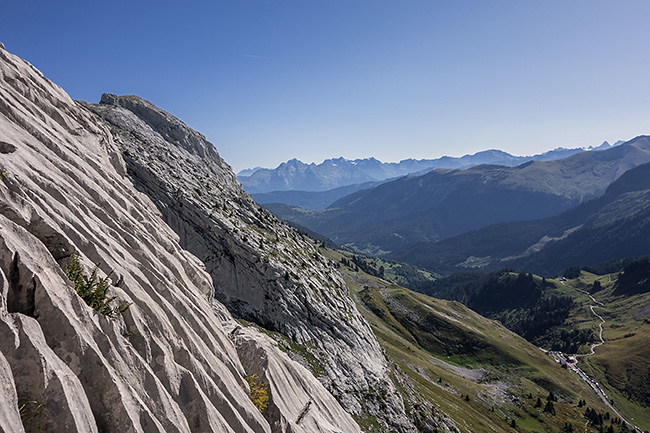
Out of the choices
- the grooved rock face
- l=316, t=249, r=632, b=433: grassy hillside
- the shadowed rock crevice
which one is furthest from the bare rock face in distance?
l=316, t=249, r=632, b=433: grassy hillside

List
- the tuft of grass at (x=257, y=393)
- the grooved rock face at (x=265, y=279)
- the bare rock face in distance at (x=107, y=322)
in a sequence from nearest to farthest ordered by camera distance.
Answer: the bare rock face in distance at (x=107, y=322), the tuft of grass at (x=257, y=393), the grooved rock face at (x=265, y=279)

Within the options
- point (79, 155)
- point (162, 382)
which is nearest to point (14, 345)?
point (162, 382)

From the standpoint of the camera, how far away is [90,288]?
1719 cm

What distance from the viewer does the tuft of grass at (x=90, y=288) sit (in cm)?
1684

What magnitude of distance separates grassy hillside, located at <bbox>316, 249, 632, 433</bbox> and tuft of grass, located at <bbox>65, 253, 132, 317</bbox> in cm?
4638

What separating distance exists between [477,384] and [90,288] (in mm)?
171543

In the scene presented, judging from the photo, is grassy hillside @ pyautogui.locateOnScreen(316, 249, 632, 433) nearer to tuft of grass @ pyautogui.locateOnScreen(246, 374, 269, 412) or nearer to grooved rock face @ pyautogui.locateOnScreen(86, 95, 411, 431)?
grooved rock face @ pyautogui.locateOnScreen(86, 95, 411, 431)

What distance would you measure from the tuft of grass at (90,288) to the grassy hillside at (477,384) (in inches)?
1826

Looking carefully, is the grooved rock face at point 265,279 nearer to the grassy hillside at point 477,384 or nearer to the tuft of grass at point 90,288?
the grassy hillside at point 477,384

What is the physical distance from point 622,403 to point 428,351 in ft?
362

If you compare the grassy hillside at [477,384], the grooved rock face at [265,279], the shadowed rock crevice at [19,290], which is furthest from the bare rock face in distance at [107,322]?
the grassy hillside at [477,384]

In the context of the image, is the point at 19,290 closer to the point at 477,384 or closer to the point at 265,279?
the point at 265,279

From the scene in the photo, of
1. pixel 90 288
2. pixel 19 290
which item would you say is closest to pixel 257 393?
pixel 90 288

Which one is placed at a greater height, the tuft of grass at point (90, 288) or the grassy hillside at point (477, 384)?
the tuft of grass at point (90, 288)
